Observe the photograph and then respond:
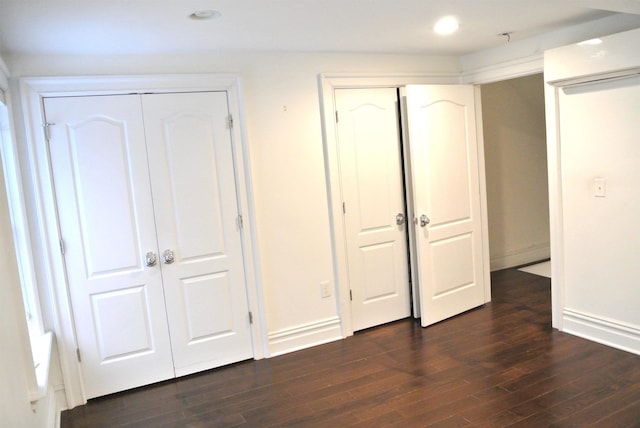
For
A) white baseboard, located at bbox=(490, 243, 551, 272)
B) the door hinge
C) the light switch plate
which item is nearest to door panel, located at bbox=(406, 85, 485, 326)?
the light switch plate

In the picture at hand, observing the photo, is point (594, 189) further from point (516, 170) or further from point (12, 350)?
point (12, 350)

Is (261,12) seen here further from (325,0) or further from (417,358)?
(417,358)

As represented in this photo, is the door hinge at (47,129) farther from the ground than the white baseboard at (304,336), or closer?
farther from the ground

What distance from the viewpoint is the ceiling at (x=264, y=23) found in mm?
2359

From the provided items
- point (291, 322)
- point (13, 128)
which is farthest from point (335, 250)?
point (13, 128)

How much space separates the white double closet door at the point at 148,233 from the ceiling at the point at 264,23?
0.42 m

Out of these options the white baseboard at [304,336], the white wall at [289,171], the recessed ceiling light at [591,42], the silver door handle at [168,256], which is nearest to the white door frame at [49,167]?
the white wall at [289,171]

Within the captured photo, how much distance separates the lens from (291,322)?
387 cm

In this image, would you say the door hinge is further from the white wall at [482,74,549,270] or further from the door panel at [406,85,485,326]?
the white wall at [482,74,549,270]

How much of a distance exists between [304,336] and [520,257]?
3.12 meters

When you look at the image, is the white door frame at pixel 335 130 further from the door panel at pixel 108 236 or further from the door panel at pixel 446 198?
the door panel at pixel 108 236

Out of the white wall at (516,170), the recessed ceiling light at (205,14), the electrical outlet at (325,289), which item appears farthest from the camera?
the white wall at (516,170)

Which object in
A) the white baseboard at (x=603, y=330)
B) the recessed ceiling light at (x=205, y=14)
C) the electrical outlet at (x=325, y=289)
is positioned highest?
the recessed ceiling light at (x=205, y=14)

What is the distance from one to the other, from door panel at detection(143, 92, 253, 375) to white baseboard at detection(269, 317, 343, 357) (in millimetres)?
254
